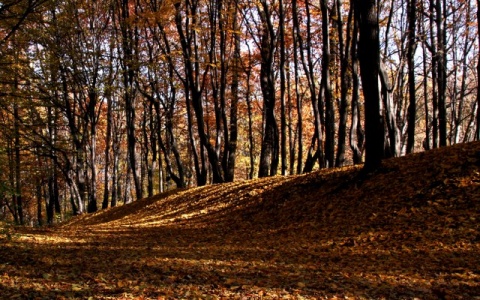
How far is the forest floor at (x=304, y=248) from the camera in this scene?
A: 455 cm

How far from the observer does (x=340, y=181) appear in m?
10.4

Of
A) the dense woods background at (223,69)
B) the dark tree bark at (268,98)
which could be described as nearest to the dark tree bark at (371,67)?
the dense woods background at (223,69)

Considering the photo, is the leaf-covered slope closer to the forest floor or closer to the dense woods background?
the forest floor

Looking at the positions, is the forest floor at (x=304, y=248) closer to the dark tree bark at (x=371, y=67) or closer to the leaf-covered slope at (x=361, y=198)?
the leaf-covered slope at (x=361, y=198)

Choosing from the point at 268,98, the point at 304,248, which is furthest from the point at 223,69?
the point at 304,248

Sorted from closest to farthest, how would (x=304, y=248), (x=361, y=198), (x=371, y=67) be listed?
(x=304, y=248) < (x=371, y=67) < (x=361, y=198)

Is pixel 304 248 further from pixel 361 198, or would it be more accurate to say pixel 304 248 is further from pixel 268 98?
pixel 268 98

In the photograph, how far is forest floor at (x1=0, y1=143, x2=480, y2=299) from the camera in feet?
14.9

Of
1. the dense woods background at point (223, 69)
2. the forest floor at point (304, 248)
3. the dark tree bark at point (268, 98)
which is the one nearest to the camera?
the forest floor at point (304, 248)

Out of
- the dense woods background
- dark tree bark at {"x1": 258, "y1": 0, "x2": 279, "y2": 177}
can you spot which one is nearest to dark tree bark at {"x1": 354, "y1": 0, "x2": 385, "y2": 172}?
the dense woods background

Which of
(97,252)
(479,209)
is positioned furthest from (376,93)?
(97,252)

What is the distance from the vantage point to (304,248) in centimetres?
717

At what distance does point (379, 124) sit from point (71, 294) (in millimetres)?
7433

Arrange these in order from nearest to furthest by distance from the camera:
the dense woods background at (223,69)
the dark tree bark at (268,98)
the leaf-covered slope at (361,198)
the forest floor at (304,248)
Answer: the forest floor at (304,248) → the leaf-covered slope at (361,198) → the dense woods background at (223,69) → the dark tree bark at (268,98)
